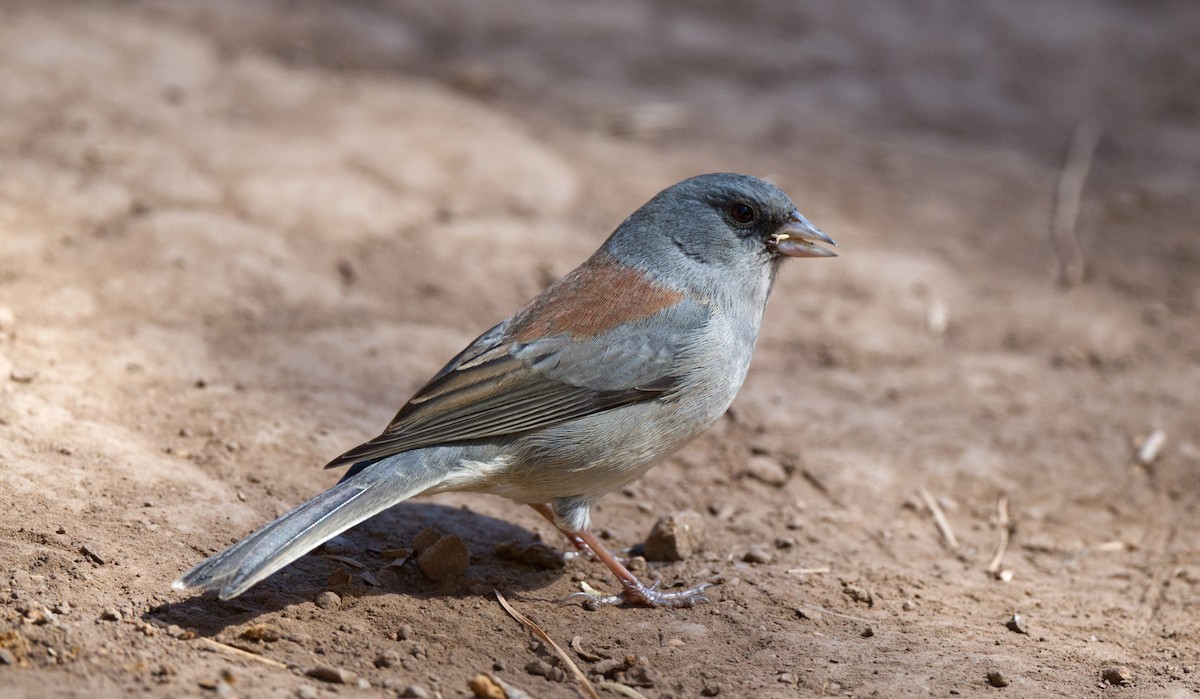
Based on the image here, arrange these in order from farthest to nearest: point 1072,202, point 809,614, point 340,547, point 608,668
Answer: point 1072,202 < point 340,547 < point 809,614 < point 608,668

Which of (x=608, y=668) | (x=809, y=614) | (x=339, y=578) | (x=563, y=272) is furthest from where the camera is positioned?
(x=563, y=272)

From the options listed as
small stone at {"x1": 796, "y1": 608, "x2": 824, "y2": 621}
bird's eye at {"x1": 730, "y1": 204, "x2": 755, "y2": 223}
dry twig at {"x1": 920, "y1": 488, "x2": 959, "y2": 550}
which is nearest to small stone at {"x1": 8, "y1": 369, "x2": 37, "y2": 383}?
bird's eye at {"x1": 730, "y1": 204, "x2": 755, "y2": 223}

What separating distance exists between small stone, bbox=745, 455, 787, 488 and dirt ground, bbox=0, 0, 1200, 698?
2cm

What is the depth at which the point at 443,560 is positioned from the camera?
3971 mm

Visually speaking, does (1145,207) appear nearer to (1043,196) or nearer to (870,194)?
(1043,196)

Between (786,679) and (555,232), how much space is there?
12.8 ft

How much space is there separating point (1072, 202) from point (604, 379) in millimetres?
5196

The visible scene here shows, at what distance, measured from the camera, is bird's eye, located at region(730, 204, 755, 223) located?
4.46 metres

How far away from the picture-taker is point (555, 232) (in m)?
6.78

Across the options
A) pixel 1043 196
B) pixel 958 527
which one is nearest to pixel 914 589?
pixel 958 527

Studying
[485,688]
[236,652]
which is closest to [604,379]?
[485,688]

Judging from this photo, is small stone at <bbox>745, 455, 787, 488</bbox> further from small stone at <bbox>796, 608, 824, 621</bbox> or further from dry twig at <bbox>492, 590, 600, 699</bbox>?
dry twig at <bbox>492, 590, 600, 699</bbox>

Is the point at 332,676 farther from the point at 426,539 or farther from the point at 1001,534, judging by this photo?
the point at 1001,534

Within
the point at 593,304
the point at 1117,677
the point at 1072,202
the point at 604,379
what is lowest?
the point at 1117,677
